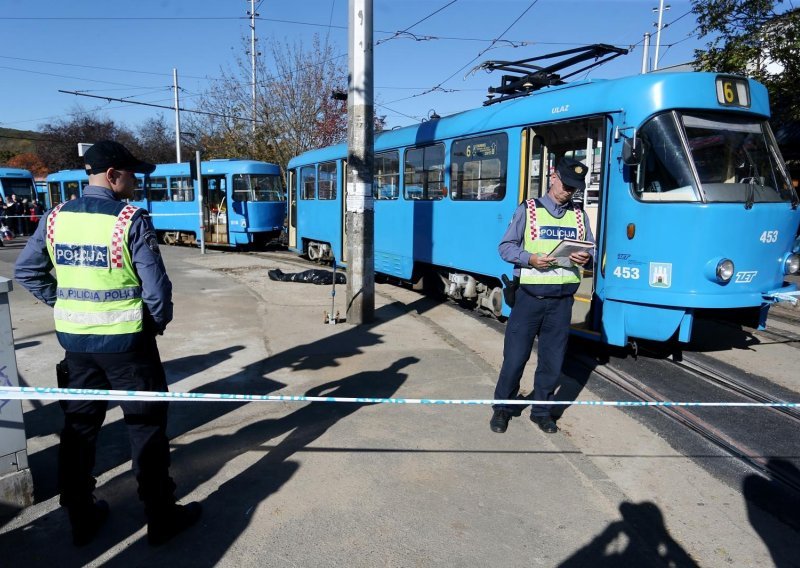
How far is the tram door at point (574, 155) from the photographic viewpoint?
6.58 metres

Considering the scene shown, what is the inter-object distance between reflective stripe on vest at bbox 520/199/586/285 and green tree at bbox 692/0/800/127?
9104 millimetres

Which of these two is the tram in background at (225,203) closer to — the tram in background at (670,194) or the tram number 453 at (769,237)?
the tram in background at (670,194)

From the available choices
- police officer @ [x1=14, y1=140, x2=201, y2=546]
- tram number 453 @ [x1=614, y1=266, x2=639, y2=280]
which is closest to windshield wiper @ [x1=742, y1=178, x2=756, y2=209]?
tram number 453 @ [x1=614, y1=266, x2=639, y2=280]

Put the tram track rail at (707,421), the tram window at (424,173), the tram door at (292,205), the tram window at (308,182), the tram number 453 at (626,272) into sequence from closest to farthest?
the tram track rail at (707,421) → the tram number 453 at (626,272) → the tram window at (424,173) → the tram window at (308,182) → the tram door at (292,205)

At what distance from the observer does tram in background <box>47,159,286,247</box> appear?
19.1 m

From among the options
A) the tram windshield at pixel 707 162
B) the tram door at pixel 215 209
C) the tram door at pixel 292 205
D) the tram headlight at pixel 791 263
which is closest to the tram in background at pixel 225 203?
the tram door at pixel 215 209

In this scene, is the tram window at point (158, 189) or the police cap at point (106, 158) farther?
the tram window at point (158, 189)

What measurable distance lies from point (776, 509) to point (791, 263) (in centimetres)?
332

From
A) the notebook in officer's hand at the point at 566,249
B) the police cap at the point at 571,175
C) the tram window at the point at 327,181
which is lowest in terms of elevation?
the notebook in officer's hand at the point at 566,249

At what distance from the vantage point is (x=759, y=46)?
1091cm

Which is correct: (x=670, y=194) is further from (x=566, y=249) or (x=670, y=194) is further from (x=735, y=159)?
(x=566, y=249)

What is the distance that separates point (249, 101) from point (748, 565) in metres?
28.1

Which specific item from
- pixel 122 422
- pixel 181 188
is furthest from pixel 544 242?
pixel 181 188

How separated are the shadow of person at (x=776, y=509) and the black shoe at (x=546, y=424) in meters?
1.27
